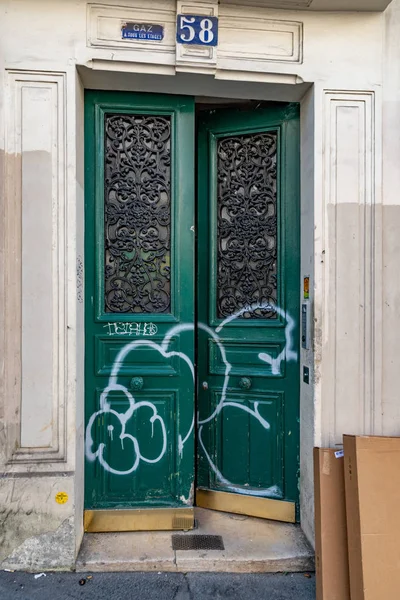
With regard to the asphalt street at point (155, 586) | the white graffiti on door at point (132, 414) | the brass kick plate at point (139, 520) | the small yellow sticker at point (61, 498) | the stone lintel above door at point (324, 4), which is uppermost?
the stone lintel above door at point (324, 4)

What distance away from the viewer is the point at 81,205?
3.28 metres

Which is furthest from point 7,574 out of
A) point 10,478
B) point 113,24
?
point 113,24

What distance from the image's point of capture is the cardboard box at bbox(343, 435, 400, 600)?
2604 mm

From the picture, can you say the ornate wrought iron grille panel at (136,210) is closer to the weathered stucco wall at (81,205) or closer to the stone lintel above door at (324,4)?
the weathered stucco wall at (81,205)

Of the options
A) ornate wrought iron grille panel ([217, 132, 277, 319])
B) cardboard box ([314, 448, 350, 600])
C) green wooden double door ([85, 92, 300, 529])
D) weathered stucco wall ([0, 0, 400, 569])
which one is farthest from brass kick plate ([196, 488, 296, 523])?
ornate wrought iron grille panel ([217, 132, 277, 319])

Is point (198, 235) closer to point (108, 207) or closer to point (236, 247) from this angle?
point (236, 247)

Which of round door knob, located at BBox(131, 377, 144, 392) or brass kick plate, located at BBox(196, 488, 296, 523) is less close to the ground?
round door knob, located at BBox(131, 377, 144, 392)

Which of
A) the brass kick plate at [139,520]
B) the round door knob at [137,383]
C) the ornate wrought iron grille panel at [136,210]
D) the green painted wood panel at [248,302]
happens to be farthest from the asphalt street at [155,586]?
the ornate wrought iron grille panel at [136,210]

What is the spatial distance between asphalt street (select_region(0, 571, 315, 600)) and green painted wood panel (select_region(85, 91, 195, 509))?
1.79 feet

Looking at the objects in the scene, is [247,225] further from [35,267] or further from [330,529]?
[330,529]

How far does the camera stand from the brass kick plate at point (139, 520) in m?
3.40

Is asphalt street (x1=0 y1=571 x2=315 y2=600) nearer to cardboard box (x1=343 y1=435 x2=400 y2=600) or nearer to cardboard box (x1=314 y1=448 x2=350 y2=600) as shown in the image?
cardboard box (x1=314 y1=448 x2=350 y2=600)

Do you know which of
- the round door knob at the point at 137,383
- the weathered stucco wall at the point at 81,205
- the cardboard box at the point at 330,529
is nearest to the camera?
the cardboard box at the point at 330,529

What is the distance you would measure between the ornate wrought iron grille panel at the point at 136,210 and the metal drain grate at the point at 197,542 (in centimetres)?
169
